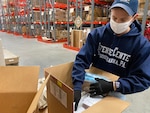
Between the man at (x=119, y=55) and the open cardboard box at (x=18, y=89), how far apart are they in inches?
9.0

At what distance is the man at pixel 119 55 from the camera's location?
2.91 feet

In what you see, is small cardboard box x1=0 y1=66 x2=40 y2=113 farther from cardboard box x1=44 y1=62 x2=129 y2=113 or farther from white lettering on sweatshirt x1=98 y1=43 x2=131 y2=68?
white lettering on sweatshirt x1=98 y1=43 x2=131 y2=68

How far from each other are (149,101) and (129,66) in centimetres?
120

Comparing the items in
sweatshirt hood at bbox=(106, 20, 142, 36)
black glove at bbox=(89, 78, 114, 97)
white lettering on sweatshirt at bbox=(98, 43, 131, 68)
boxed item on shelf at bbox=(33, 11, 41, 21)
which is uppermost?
boxed item on shelf at bbox=(33, 11, 41, 21)

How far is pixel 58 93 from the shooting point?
67cm

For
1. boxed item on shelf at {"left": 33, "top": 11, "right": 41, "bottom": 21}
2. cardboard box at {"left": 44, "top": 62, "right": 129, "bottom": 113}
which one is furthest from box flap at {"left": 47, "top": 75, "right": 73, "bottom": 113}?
boxed item on shelf at {"left": 33, "top": 11, "right": 41, "bottom": 21}

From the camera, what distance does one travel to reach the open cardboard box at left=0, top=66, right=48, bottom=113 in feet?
2.38

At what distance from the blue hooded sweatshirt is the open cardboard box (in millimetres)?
263

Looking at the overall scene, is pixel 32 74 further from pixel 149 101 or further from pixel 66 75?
pixel 149 101

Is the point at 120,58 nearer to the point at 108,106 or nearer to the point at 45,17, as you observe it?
the point at 108,106

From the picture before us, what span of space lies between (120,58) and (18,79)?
23.4 inches

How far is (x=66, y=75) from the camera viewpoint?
964mm

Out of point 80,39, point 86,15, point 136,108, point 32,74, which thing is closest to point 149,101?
point 136,108

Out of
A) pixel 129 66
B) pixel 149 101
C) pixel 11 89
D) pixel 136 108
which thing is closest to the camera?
pixel 11 89
